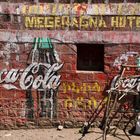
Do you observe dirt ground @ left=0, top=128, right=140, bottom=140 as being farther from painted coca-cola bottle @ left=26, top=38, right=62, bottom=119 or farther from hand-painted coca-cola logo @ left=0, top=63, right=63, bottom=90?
hand-painted coca-cola logo @ left=0, top=63, right=63, bottom=90

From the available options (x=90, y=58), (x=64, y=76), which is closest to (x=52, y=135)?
(x=64, y=76)

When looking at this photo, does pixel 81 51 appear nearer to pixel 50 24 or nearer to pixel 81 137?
pixel 50 24

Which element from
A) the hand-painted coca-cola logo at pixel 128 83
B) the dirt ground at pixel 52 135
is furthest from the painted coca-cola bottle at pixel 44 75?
the hand-painted coca-cola logo at pixel 128 83

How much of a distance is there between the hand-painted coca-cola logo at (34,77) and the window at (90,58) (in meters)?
0.41

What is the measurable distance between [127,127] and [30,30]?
8.24 feet

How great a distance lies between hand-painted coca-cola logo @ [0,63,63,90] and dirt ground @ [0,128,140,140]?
80 centimetres

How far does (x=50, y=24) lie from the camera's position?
7.51m

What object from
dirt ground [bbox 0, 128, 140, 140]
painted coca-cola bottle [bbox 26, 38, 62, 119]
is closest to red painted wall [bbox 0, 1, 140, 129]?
painted coca-cola bottle [bbox 26, 38, 62, 119]

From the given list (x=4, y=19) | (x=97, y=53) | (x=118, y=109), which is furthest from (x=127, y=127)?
(x=4, y=19)

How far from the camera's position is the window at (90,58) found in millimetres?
7736

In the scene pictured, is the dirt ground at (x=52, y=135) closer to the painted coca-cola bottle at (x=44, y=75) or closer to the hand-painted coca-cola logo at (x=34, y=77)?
the painted coca-cola bottle at (x=44, y=75)

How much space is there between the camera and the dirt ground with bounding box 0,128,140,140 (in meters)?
7.39

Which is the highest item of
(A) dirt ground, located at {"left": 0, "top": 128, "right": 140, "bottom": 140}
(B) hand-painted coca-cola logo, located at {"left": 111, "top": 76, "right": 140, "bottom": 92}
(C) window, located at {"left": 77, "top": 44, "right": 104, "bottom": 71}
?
(C) window, located at {"left": 77, "top": 44, "right": 104, "bottom": 71}

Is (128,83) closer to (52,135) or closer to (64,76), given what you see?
(64,76)
